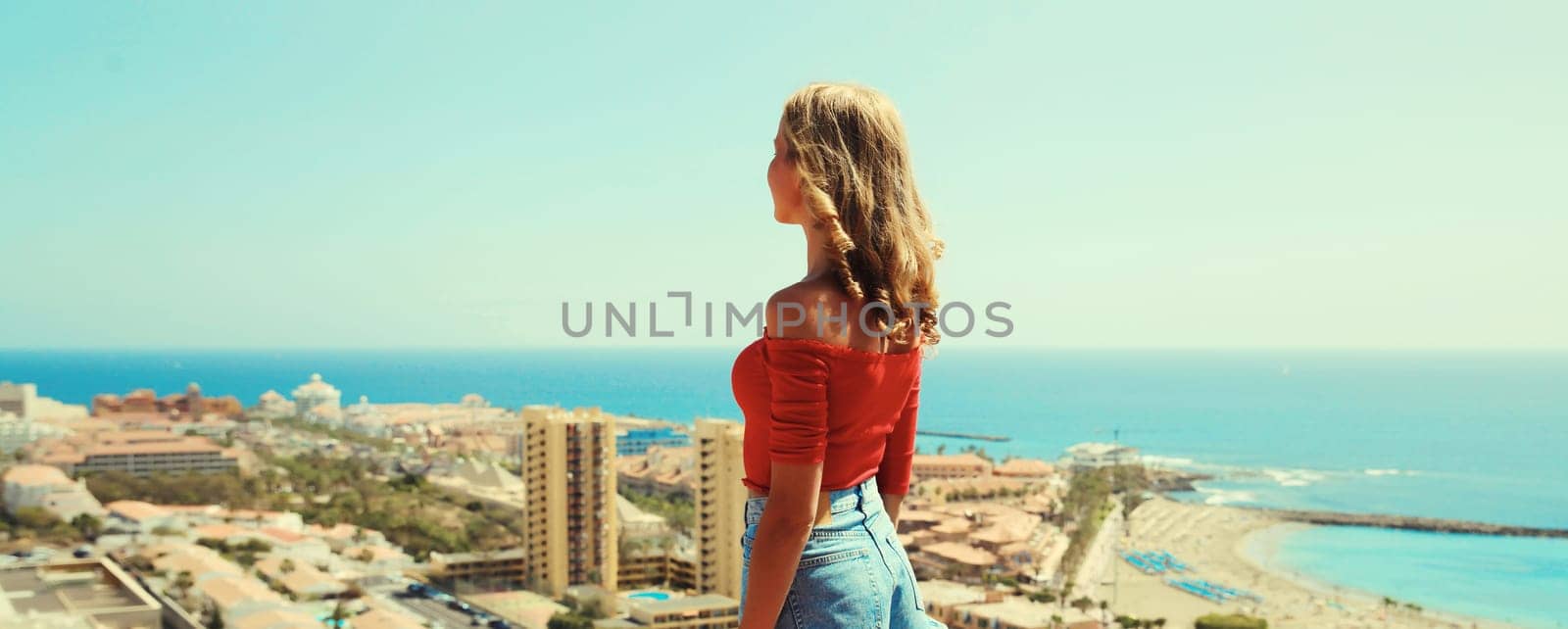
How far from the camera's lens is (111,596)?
7273 mm

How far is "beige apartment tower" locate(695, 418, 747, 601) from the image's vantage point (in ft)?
26.0

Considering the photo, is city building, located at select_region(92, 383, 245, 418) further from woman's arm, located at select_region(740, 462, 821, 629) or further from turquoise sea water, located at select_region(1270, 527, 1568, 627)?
woman's arm, located at select_region(740, 462, 821, 629)

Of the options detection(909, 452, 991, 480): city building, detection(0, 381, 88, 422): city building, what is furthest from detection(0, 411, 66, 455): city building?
detection(909, 452, 991, 480): city building

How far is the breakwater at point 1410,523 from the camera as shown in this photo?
1560 cm

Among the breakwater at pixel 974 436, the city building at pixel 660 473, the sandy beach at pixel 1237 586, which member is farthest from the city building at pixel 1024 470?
the breakwater at pixel 974 436

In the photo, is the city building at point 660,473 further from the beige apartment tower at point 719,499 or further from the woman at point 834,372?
the woman at point 834,372

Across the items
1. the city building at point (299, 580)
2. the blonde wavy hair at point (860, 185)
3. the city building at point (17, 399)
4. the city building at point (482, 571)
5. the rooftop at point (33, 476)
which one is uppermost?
the blonde wavy hair at point (860, 185)

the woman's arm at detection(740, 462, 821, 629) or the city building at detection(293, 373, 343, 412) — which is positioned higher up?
the woman's arm at detection(740, 462, 821, 629)

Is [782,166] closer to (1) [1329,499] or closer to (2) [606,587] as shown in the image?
(2) [606,587]

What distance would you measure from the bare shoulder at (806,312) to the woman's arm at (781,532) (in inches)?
2.5

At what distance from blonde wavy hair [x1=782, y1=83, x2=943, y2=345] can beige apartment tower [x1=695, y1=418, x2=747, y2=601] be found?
7.19 meters

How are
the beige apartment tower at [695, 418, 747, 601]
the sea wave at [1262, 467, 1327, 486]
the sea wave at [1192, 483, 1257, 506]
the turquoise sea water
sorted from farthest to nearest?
the sea wave at [1262, 467, 1327, 486]
the sea wave at [1192, 483, 1257, 506]
the turquoise sea water
the beige apartment tower at [695, 418, 747, 601]

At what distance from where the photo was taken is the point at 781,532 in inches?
20.0

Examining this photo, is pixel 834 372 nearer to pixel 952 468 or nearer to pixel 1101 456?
pixel 952 468
